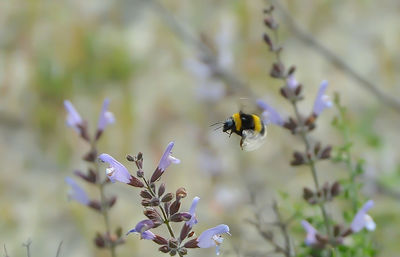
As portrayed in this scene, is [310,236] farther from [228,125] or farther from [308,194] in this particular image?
[228,125]

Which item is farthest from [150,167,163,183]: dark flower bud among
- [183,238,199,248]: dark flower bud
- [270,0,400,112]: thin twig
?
[270,0,400,112]: thin twig

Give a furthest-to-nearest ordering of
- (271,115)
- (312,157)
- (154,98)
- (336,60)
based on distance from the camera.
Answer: (154,98)
(336,60)
(271,115)
(312,157)

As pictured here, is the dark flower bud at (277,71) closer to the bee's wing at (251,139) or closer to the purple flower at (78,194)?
the bee's wing at (251,139)

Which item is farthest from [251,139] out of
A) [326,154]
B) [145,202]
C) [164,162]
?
[145,202]

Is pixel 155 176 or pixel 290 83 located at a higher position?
pixel 290 83

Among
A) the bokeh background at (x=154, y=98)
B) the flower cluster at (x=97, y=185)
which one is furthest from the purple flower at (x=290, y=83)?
the bokeh background at (x=154, y=98)

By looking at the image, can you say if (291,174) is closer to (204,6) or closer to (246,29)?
(246,29)
